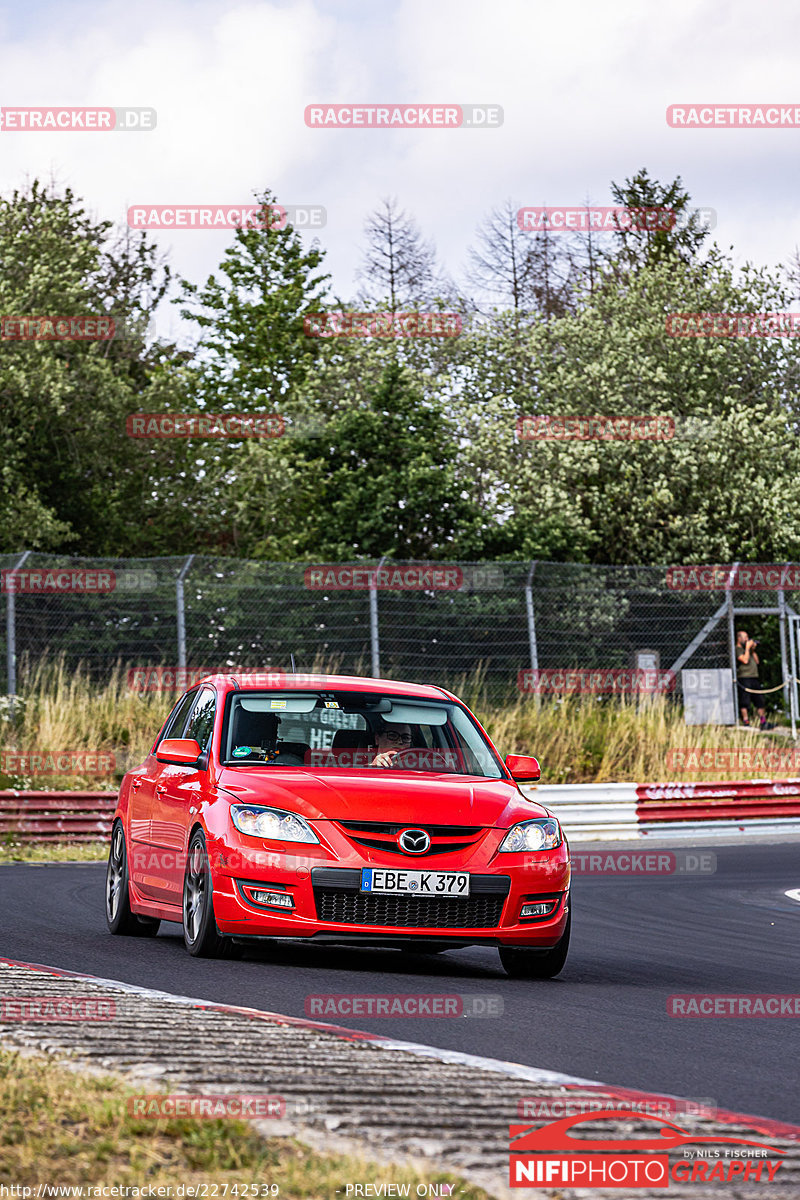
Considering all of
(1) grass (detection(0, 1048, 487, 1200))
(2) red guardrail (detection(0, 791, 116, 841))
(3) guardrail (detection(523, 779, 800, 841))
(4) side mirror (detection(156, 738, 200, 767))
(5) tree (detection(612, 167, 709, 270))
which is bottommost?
(3) guardrail (detection(523, 779, 800, 841))

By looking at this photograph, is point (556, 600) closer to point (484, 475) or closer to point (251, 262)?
point (484, 475)

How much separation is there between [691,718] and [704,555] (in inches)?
420

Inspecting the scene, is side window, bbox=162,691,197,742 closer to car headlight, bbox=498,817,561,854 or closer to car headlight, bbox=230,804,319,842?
car headlight, bbox=230,804,319,842

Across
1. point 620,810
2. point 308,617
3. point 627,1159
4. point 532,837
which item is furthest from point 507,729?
point 627,1159

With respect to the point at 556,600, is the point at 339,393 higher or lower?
higher

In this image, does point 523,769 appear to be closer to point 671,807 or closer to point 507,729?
point 671,807

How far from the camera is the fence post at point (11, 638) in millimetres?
21047

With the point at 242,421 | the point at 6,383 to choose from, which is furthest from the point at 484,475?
the point at 6,383

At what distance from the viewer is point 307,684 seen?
31.9ft

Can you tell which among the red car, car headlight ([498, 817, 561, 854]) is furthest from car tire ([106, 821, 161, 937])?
car headlight ([498, 817, 561, 854])

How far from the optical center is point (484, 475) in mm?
37156

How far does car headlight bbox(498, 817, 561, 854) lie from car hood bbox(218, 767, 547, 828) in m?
0.05

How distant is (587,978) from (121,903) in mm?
3007

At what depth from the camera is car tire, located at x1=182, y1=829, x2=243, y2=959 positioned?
8555 mm
